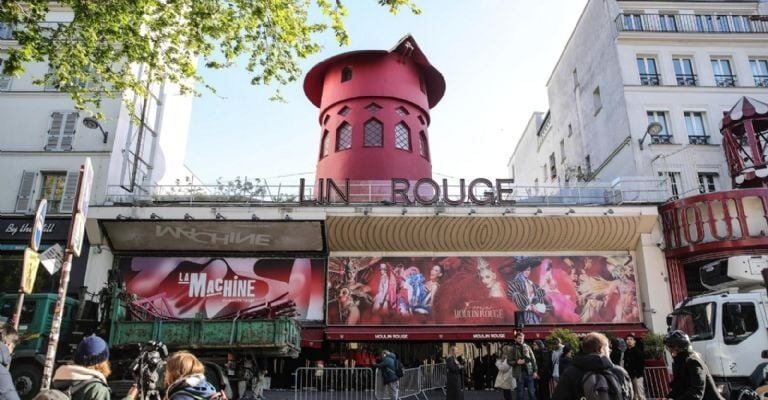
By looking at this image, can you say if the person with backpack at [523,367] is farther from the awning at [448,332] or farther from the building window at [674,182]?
the building window at [674,182]

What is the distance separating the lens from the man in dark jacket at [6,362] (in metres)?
4.63

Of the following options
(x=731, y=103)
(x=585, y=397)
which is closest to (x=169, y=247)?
(x=585, y=397)

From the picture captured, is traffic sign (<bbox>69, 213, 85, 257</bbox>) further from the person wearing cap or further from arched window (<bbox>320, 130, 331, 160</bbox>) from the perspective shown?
→ arched window (<bbox>320, 130, 331, 160</bbox>)

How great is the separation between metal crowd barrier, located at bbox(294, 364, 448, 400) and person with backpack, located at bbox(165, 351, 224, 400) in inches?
364

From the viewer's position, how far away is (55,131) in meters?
20.4

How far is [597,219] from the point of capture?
18938mm

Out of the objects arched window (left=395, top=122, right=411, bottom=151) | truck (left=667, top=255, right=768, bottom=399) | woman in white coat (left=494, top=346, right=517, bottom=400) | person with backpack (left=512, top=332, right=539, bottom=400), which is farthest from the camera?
arched window (left=395, top=122, right=411, bottom=151)

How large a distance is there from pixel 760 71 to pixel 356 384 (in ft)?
66.5

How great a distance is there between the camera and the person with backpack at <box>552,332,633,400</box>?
4594 millimetres

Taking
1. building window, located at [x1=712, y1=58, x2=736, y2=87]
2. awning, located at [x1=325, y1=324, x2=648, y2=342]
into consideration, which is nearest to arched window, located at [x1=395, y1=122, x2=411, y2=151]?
awning, located at [x1=325, y1=324, x2=648, y2=342]

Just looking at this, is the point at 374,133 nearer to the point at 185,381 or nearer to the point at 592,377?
the point at 592,377

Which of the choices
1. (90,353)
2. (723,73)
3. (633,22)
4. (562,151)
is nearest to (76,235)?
(90,353)

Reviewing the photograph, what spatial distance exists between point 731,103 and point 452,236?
482 inches

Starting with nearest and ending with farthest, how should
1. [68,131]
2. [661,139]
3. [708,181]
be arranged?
[68,131] < [708,181] < [661,139]
